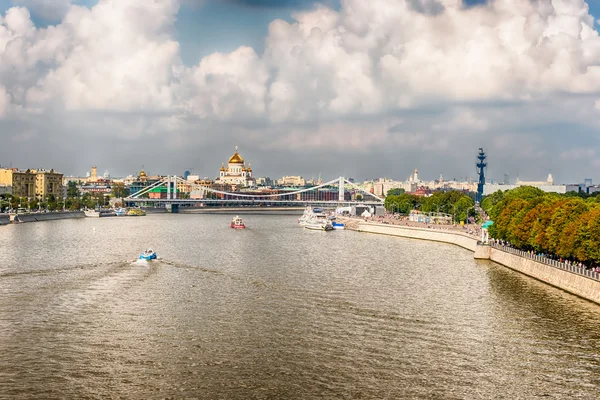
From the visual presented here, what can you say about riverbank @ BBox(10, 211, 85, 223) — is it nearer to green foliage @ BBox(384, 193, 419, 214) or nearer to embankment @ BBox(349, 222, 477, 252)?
embankment @ BBox(349, 222, 477, 252)

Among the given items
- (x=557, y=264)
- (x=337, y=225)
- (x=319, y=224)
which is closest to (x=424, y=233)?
(x=319, y=224)

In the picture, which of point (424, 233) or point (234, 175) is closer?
point (424, 233)

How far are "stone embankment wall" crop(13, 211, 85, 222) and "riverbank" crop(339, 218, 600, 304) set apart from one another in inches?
1547

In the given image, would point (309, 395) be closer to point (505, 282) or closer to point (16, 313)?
point (16, 313)

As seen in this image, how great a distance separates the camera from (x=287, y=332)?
21.5m

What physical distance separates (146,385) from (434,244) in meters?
39.8

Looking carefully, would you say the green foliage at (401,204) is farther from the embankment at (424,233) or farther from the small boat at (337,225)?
the embankment at (424,233)

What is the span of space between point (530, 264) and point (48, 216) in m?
63.2

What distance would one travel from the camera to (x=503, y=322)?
2380 centimetres

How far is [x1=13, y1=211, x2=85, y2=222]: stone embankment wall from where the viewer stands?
76531 millimetres

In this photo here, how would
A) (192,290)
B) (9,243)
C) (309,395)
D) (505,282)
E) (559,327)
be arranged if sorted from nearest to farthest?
(309,395)
(559,327)
(192,290)
(505,282)
(9,243)

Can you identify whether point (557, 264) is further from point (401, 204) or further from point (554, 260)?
point (401, 204)

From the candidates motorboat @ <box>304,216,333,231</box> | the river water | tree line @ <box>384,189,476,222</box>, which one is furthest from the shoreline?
tree line @ <box>384,189,476,222</box>

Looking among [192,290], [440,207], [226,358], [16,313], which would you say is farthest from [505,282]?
[440,207]
